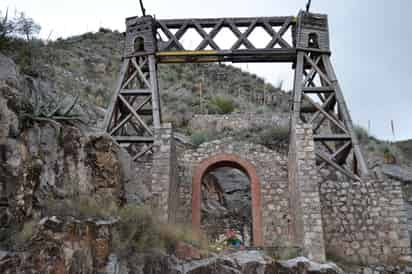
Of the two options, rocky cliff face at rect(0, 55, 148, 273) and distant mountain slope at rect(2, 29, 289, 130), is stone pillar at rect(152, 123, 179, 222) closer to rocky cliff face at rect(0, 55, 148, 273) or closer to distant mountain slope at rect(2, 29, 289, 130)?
rocky cliff face at rect(0, 55, 148, 273)

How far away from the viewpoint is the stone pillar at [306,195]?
1034 cm

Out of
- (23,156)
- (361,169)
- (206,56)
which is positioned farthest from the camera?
(206,56)

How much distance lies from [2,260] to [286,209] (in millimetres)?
8494

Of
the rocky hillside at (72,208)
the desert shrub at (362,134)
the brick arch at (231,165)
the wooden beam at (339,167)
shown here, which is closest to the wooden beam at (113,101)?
the brick arch at (231,165)

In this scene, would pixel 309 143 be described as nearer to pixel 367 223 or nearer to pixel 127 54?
pixel 367 223

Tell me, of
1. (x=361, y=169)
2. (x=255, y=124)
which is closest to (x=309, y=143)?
(x=361, y=169)

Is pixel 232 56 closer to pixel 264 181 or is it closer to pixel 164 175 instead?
pixel 264 181

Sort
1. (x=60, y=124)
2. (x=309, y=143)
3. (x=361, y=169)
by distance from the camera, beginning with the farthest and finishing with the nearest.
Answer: (x=361, y=169)
(x=309, y=143)
(x=60, y=124)

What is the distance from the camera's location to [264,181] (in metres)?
13.0

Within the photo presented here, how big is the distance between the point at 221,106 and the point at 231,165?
13130 mm

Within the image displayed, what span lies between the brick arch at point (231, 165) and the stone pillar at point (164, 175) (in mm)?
908

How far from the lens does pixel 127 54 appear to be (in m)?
14.2

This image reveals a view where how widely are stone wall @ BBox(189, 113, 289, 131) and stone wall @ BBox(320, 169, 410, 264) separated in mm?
10997

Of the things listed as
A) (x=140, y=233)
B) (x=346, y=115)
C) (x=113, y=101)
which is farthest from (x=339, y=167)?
(x=140, y=233)
